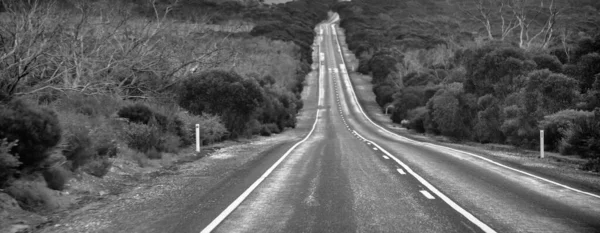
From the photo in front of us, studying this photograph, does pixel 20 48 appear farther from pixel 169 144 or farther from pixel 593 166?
pixel 593 166

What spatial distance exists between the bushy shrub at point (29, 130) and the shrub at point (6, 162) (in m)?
0.26

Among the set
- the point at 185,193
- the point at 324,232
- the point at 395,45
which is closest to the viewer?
the point at 324,232

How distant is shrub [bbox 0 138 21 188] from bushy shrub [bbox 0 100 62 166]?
0.84ft

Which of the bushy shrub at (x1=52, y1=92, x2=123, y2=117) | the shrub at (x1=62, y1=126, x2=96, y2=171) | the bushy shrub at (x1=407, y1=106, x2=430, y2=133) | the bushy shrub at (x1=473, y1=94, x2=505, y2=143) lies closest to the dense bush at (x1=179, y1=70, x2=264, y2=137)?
the bushy shrub at (x1=52, y1=92, x2=123, y2=117)

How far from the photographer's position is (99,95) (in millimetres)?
19781

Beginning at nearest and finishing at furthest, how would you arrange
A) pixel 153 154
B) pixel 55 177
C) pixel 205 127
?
pixel 55 177 < pixel 153 154 < pixel 205 127

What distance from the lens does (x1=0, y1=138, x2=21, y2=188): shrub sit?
7.34 metres

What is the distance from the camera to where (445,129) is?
125ft

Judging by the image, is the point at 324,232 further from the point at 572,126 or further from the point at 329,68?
the point at 329,68

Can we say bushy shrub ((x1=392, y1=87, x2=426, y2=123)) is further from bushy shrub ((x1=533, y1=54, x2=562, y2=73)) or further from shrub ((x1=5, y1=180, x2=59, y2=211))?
shrub ((x1=5, y1=180, x2=59, y2=211))

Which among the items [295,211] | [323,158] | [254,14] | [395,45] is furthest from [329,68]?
[295,211]

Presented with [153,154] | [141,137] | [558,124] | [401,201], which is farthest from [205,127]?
[558,124]

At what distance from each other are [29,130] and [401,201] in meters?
6.53

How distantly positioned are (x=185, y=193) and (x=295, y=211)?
→ 269cm
